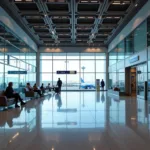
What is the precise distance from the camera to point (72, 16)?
16547 mm

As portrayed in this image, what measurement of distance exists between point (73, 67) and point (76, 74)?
1.06 meters

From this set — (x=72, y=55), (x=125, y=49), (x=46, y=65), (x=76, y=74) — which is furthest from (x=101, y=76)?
(x=125, y=49)

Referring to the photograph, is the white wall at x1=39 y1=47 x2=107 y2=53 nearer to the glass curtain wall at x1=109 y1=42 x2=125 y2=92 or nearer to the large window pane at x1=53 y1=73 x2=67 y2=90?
the large window pane at x1=53 y1=73 x2=67 y2=90

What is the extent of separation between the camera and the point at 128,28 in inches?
740

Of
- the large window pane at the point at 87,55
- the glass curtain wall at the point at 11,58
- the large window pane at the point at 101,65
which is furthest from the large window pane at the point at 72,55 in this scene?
the glass curtain wall at the point at 11,58

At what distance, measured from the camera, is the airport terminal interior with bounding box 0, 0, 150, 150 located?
475 cm

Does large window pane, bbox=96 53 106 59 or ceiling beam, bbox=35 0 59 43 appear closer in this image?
ceiling beam, bbox=35 0 59 43

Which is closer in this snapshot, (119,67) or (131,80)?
(131,80)

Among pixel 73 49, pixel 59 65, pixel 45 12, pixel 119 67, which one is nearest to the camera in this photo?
pixel 45 12

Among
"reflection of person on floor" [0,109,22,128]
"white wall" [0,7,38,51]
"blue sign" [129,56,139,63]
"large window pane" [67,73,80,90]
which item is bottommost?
"reflection of person on floor" [0,109,22,128]

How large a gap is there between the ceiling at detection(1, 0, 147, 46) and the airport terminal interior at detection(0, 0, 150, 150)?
0.06m

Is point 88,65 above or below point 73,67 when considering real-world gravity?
above

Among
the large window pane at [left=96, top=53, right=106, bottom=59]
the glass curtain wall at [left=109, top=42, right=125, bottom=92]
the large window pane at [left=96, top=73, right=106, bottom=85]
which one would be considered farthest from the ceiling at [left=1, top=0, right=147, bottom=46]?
the large window pane at [left=96, top=73, right=106, bottom=85]

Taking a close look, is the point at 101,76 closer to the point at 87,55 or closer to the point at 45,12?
the point at 87,55
